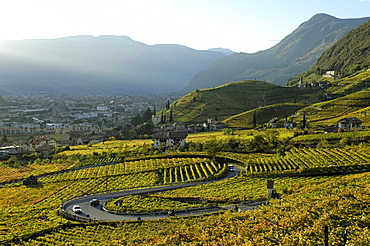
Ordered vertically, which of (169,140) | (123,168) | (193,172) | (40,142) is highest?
(169,140)

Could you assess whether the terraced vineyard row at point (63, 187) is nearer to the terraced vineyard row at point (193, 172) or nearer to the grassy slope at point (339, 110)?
the terraced vineyard row at point (193, 172)

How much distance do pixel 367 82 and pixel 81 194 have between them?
405ft

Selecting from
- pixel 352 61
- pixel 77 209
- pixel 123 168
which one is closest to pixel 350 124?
pixel 123 168

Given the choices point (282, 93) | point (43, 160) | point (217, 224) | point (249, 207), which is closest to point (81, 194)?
point (249, 207)

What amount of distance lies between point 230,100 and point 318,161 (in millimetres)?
102383

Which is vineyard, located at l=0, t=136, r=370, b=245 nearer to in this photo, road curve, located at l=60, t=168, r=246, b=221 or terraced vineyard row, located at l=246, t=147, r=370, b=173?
terraced vineyard row, located at l=246, t=147, r=370, b=173

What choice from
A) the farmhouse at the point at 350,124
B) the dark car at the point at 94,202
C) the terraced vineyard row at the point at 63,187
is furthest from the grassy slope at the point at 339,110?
the dark car at the point at 94,202

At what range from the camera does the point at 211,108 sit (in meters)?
138

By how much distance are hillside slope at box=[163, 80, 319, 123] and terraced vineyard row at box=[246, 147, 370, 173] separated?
231 ft

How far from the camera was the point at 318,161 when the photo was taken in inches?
1858

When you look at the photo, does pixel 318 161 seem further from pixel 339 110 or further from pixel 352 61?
pixel 352 61

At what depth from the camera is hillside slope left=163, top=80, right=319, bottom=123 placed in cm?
13150

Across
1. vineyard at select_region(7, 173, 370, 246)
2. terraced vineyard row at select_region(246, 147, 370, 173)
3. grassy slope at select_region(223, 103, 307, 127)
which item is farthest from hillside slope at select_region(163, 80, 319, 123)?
vineyard at select_region(7, 173, 370, 246)

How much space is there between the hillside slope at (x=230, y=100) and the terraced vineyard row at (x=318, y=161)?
231 ft
